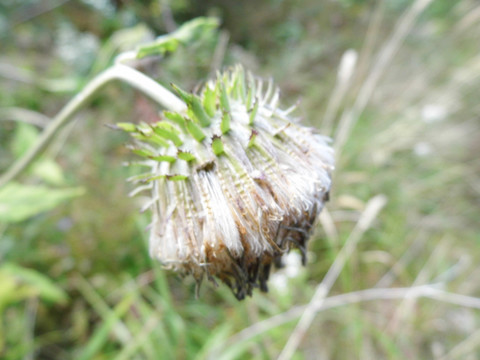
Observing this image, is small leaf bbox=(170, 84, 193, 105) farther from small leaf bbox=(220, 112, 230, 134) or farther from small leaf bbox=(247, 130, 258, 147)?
small leaf bbox=(247, 130, 258, 147)

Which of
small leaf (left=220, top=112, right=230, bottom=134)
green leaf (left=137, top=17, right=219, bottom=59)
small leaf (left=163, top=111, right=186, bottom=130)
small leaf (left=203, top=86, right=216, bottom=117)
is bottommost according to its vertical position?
small leaf (left=220, top=112, right=230, bottom=134)

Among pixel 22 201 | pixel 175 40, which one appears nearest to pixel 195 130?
pixel 175 40

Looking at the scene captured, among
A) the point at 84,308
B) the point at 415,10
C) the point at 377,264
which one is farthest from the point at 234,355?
the point at 415,10

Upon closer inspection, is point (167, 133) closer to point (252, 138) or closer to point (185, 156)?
point (185, 156)

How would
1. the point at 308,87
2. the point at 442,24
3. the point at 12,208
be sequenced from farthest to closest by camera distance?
the point at 442,24
the point at 308,87
the point at 12,208

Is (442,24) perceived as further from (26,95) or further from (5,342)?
(5,342)

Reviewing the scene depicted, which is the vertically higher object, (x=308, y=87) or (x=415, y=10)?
(x=308, y=87)

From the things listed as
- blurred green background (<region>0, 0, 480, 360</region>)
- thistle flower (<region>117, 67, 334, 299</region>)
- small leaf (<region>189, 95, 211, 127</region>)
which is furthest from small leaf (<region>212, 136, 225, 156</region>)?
blurred green background (<region>0, 0, 480, 360</region>)
